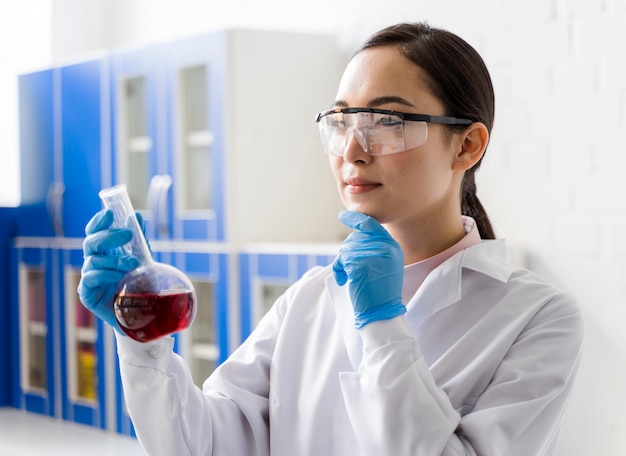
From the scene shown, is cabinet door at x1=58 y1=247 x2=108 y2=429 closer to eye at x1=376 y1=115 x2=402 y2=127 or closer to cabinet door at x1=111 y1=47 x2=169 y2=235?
cabinet door at x1=111 y1=47 x2=169 y2=235

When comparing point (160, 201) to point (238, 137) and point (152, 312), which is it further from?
point (152, 312)

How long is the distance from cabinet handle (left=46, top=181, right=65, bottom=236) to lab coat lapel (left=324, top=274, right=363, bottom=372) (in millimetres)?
2578

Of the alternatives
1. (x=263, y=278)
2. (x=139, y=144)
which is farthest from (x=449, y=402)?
(x=139, y=144)

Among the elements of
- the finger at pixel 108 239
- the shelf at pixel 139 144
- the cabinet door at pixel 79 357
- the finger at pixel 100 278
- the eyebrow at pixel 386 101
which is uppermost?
the shelf at pixel 139 144

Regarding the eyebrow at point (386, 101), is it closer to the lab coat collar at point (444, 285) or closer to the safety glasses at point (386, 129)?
the safety glasses at point (386, 129)

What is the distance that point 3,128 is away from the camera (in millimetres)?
4562

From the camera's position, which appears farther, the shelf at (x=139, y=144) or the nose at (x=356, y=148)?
the shelf at (x=139, y=144)

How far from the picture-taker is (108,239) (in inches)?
52.9

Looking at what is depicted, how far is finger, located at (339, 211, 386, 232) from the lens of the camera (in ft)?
4.59

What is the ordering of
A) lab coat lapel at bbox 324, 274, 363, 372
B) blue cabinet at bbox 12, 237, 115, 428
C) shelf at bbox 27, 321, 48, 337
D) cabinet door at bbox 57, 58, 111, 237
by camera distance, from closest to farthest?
lab coat lapel at bbox 324, 274, 363, 372 → cabinet door at bbox 57, 58, 111, 237 → blue cabinet at bbox 12, 237, 115, 428 → shelf at bbox 27, 321, 48, 337

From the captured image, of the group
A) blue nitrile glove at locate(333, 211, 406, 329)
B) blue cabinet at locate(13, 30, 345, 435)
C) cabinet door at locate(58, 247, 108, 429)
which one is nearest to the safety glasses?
blue nitrile glove at locate(333, 211, 406, 329)

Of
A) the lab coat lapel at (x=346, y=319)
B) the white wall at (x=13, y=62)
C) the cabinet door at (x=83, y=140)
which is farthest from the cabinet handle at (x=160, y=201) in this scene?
the lab coat lapel at (x=346, y=319)

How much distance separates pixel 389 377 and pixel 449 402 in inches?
3.6

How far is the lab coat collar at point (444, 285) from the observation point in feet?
4.78
